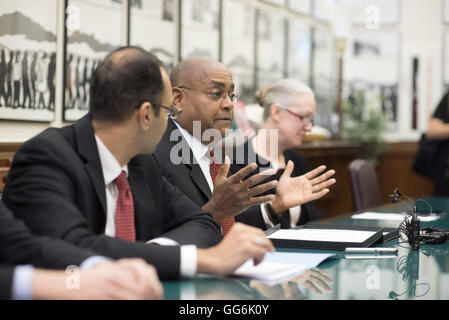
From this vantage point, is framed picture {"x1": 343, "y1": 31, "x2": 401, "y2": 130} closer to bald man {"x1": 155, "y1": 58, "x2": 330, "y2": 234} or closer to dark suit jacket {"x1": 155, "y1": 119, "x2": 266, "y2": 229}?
bald man {"x1": 155, "y1": 58, "x2": 330, "y2": 234}

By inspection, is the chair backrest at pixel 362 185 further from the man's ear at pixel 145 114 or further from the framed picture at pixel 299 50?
the framed picture at pixel 299 50

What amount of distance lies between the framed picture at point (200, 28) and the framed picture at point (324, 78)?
2250mm

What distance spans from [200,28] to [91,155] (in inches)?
162

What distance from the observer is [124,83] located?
1998 millimetres

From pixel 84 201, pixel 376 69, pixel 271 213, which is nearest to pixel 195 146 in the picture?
pixel 271 213

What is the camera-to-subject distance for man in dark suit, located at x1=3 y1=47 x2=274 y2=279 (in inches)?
69.4

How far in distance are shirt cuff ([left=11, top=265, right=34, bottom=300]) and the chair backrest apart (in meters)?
3.37

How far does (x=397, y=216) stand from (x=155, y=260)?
2.34 m

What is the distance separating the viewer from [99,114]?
2051 millimetres

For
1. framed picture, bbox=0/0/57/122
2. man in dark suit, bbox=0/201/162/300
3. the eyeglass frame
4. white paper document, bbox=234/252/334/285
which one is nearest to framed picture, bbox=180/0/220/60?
the eyeglass frame

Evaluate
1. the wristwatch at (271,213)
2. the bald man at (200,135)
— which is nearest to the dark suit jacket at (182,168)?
the bald man at (200,135)

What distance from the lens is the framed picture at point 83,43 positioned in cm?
439

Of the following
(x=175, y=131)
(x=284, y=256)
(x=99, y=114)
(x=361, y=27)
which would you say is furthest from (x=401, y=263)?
(x=361, y=27)

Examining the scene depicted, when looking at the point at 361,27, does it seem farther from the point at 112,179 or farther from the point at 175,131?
the point at 112,179
